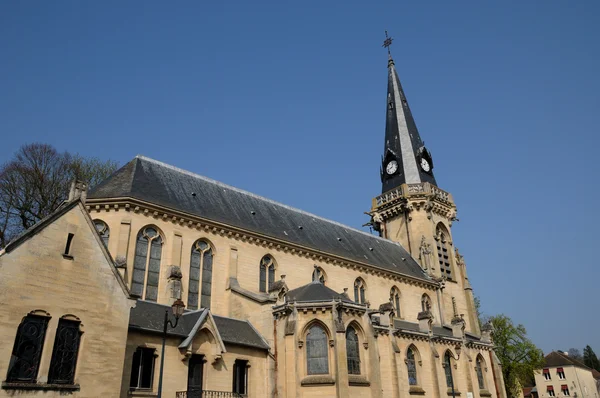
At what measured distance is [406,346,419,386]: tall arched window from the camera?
25375 millimetres

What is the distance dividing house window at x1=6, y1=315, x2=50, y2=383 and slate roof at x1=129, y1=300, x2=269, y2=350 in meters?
3.75

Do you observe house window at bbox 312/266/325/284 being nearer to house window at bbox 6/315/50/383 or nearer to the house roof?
house window at bbox 6/315/50/383

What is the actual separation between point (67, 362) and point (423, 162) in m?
36.3

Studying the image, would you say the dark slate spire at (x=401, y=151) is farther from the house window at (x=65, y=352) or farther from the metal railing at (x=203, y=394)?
the house window at (x=65, y=352)

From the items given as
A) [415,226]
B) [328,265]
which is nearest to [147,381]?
[328,265]

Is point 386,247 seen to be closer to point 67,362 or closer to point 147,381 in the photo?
point 147,381

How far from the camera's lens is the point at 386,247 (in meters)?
37.8

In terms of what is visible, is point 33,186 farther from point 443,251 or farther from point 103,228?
point 443,251

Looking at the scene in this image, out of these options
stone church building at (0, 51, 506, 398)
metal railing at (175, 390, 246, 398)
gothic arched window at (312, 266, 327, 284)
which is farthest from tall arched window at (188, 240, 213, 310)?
gothic arched window at (312, 266, 327, 284)

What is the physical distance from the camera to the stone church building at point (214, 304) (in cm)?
1285

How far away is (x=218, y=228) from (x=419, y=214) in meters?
21.8

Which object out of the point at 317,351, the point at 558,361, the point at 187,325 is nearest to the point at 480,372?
the point at 317,351

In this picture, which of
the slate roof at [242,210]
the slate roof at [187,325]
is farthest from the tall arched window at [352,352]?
the slate roof at [242,210]

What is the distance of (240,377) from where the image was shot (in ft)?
63.8
